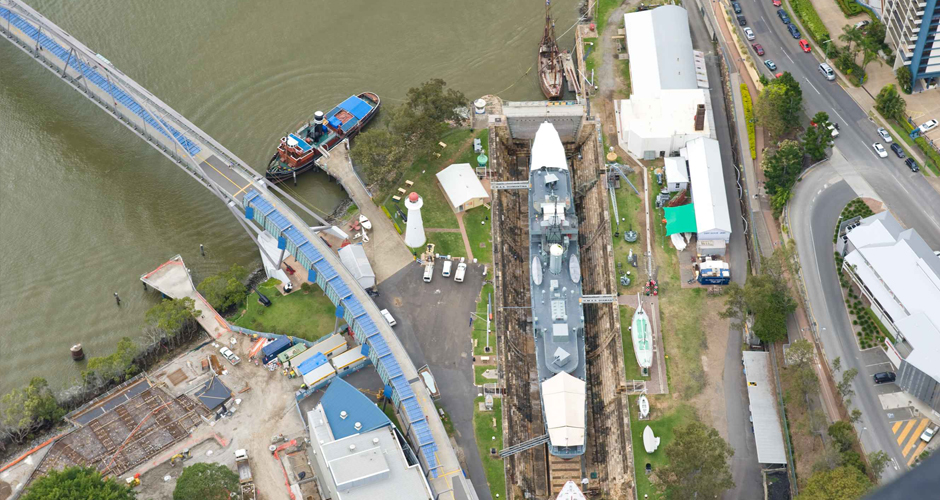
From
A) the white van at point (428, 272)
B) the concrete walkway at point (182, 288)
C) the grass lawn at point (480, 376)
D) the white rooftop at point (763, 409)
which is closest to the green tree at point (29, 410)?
the concrete walkway at point (182, 288)

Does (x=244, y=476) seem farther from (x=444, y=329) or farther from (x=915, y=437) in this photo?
(x=915, y=437)

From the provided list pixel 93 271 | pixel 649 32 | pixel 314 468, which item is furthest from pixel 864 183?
pixel 93 271

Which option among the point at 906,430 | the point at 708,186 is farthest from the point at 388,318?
the point at 906,430

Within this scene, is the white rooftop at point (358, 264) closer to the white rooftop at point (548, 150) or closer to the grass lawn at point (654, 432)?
the white rooftop at point (548, 150)

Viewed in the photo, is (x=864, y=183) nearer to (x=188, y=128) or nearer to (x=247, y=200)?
(x=247, y=200)

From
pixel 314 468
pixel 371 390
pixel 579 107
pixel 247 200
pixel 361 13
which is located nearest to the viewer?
pixel 314 468
